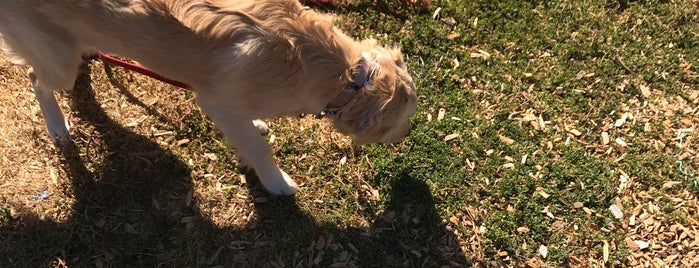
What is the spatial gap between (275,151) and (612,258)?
2911 mm

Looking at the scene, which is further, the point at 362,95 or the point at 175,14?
the point at 362,95

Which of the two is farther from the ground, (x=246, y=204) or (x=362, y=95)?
(x=362, y=95)

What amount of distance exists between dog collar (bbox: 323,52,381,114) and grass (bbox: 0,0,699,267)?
4.56 ft

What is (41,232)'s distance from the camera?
4.43m

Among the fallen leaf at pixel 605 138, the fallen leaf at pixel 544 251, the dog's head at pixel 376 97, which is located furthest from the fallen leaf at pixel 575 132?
the dog's head at pixel 376 97

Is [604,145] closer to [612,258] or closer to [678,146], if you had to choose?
[678,146]

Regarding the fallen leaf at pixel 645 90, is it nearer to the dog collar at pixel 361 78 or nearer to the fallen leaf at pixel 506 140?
the fallen leaf at pixel 506 140

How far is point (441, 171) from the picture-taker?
486cm

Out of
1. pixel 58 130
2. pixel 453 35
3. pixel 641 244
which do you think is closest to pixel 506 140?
pixel 453 35

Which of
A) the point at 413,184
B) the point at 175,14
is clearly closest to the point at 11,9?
the point at 175,14

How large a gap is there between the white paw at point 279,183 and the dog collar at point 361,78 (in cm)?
118

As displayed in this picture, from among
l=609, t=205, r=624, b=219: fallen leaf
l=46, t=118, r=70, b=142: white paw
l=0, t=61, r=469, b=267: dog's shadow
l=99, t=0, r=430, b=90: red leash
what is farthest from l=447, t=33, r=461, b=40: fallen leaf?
l=46, t=118, r=70, b=142: white paw

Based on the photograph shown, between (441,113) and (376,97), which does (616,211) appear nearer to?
(441,113)

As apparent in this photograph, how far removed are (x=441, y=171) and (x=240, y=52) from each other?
2254mm
